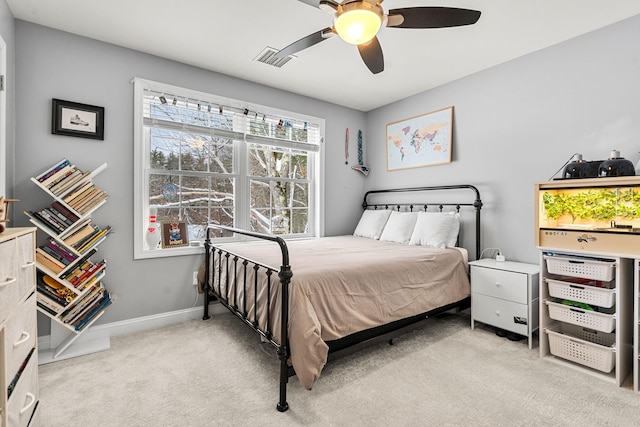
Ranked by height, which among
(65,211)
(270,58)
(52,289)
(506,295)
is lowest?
(506,295)

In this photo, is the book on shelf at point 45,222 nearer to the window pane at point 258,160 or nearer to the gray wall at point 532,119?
the window pane at point 258,160

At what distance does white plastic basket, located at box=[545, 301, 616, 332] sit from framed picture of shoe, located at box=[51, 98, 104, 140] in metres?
3.78

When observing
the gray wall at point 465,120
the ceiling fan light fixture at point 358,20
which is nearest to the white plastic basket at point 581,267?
the gray wall at point 465,120

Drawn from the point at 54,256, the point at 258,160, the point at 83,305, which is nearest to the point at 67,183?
the point at 54,256

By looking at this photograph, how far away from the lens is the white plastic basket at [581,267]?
199 centimetres

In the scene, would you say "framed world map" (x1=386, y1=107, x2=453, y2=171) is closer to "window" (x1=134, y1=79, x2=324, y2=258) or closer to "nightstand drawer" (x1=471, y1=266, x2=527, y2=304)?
"window" (x1=134, y1=79, x2=324, y2=258)

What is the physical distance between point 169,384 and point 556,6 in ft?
11.7

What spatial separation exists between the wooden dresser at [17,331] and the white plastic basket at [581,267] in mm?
2971

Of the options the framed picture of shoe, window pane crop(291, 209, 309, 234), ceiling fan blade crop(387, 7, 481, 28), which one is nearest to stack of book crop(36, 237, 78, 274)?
the framed picture of shoe

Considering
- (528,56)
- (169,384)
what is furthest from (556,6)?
(169,384)

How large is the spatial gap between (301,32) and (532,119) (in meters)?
2.18

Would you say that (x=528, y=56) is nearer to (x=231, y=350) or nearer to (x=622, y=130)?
(x=622, y=130)

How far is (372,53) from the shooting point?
201 cm

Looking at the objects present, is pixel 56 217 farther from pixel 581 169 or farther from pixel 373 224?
pixel 581 169
